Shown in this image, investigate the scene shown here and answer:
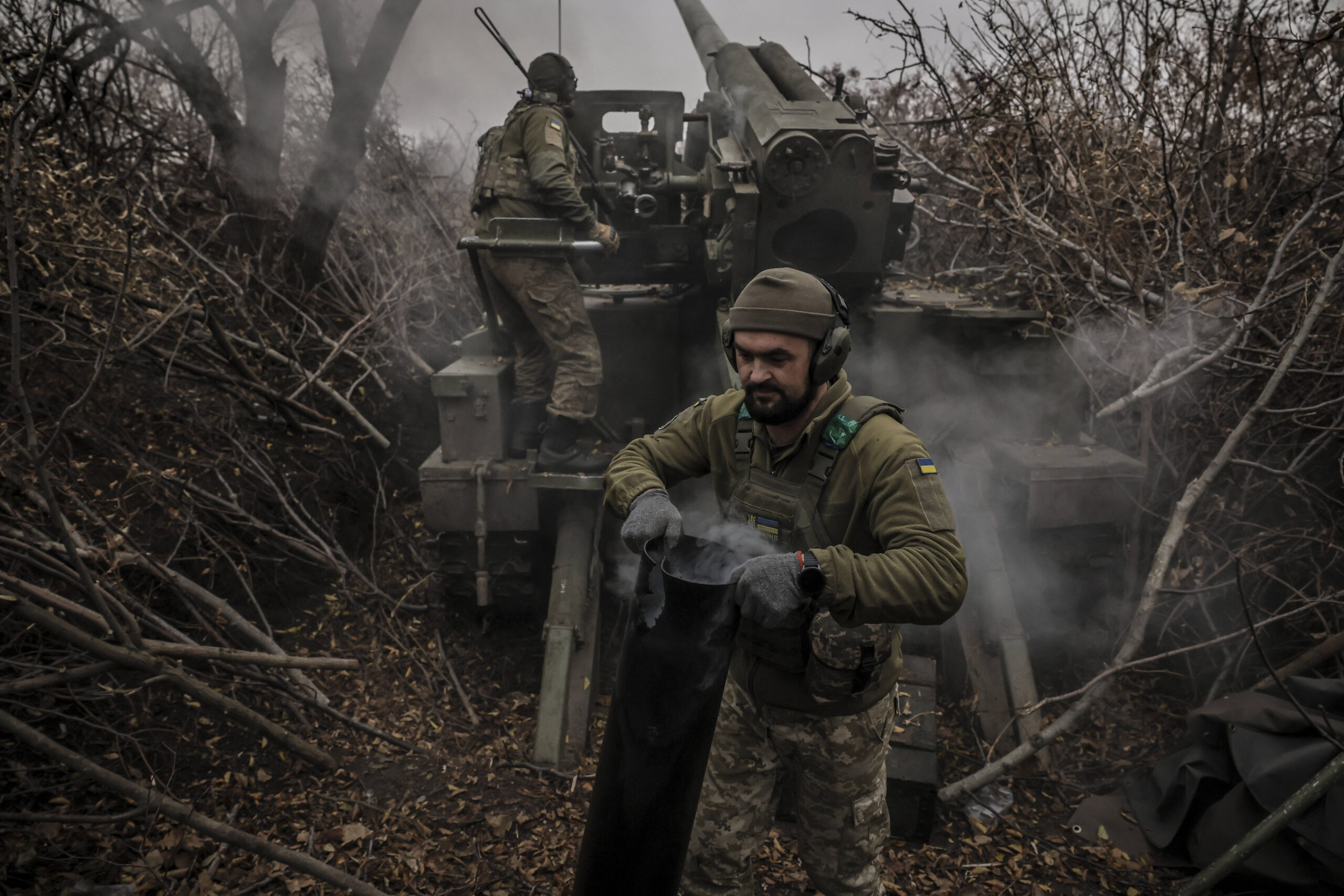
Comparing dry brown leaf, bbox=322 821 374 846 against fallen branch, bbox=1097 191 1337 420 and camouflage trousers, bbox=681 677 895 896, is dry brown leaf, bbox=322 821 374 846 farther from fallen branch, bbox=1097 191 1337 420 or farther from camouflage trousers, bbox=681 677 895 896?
fallen branch, bbox=1097 191 1337 420

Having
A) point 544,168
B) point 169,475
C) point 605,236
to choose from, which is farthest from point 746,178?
point 169,475

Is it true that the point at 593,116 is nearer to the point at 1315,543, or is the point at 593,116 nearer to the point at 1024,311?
the point at 1024,311

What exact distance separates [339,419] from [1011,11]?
604cm

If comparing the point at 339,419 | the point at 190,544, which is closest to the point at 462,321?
the point at 339,419

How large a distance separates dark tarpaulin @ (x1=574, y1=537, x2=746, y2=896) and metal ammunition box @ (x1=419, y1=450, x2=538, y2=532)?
2.73 m

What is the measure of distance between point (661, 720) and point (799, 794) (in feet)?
2.91

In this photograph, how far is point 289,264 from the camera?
7.79 m

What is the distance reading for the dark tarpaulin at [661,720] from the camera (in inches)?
78.2

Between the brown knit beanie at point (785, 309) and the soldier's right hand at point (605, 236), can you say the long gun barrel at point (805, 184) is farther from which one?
the brown knit beanie at point (785, 309)

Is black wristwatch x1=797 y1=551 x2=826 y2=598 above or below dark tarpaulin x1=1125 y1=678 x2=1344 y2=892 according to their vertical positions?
above

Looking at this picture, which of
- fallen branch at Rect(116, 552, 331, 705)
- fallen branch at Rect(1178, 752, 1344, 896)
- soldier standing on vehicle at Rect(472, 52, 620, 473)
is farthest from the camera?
soldier standing on vehicle at Rect(472, 52, 620, 473)

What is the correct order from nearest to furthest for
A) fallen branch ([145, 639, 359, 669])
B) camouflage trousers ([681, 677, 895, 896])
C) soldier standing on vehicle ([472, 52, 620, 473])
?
camouflage trousers ([681, 677, 895, 896]) < fallen branch ([145, 639, 359, 669]) < soldier standing on vehicle ([472, 52, 620, 473])

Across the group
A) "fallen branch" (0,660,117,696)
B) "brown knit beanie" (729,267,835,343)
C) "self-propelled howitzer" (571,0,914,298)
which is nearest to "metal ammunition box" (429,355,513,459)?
"self-propelled howitzer" (571,0,914,298)

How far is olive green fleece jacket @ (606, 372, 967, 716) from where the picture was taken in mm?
1954
